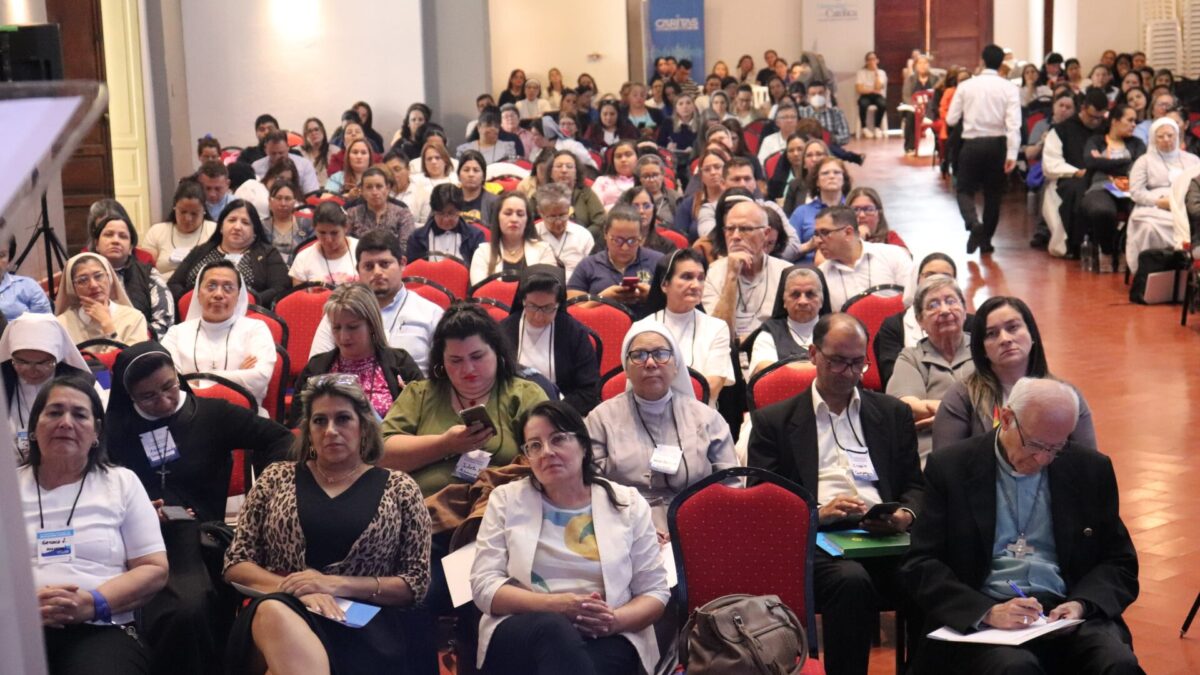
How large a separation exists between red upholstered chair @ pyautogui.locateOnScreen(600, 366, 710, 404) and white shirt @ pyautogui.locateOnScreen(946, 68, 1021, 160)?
26.5 feet

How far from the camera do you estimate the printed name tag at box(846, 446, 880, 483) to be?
4.17 m

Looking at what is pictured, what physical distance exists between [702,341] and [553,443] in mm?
2128

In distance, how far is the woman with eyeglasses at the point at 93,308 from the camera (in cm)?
605

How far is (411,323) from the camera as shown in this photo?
6.06m

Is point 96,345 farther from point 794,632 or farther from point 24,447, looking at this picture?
point 794,632

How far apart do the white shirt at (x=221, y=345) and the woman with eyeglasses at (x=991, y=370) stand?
2.80 meters

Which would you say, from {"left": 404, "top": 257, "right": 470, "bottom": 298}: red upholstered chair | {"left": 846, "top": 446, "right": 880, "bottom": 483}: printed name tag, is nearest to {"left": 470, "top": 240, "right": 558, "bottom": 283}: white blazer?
{"left": 404, "top": 257, "right": 470, "bottom": 298}: red upholstered chair

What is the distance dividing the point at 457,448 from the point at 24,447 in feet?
4.24

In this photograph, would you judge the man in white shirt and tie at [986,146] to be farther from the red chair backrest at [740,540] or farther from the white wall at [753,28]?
the white wall at [753,28]

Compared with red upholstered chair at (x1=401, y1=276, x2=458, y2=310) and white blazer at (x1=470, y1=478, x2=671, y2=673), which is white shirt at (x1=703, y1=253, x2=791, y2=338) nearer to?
red upholstered chair at (x1=401, y1=276, x2=458, y2=310)

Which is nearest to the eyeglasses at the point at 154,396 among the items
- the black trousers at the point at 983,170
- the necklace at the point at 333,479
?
the necklace at the point at 333,479

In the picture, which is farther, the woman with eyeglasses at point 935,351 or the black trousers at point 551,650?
the woman with eyeglasses at point 935,351

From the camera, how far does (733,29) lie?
26469mm

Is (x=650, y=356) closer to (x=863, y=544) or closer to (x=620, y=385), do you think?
(x=620, y=385)
